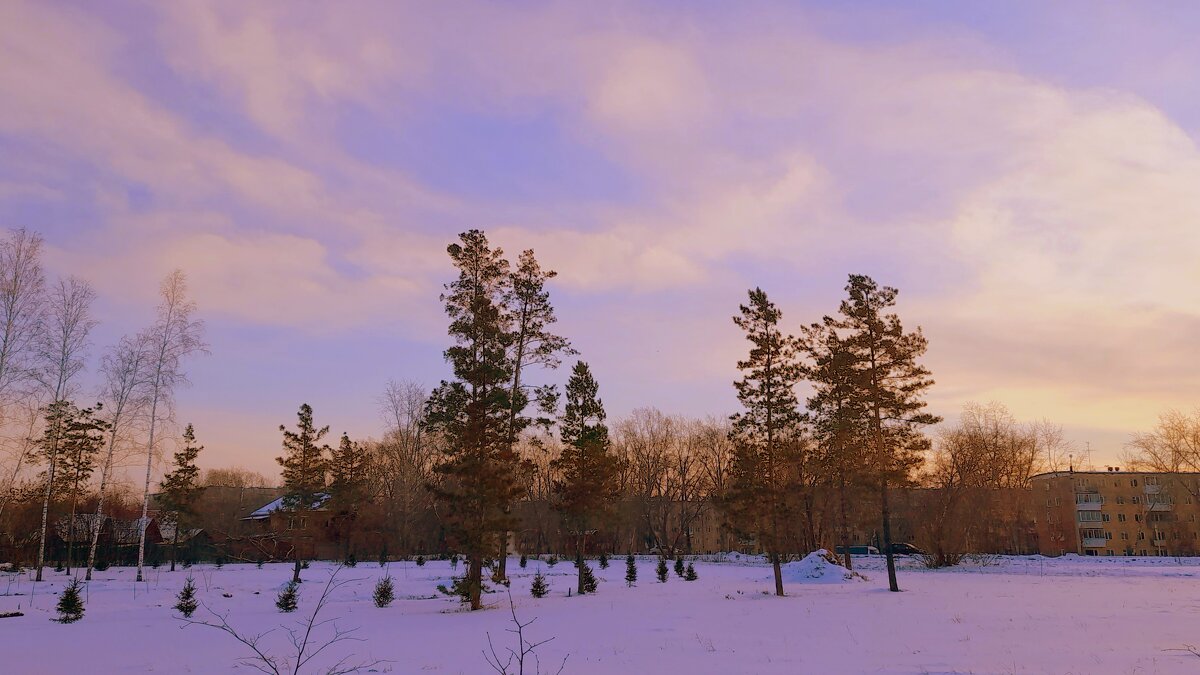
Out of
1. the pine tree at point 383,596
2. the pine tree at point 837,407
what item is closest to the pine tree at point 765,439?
the pine tree at point 837,407

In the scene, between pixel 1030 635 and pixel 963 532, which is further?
pixel 963 532

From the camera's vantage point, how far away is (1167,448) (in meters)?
67.9

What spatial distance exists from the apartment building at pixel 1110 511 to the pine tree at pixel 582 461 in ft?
259

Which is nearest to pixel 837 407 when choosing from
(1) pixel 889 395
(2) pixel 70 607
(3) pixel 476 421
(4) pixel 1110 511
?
(1) pixel 889 395

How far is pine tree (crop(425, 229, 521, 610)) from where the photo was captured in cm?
2531

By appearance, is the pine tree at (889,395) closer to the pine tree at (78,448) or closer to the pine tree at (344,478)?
the pine tree at (344,478)

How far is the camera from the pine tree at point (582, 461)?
3188 centimetres

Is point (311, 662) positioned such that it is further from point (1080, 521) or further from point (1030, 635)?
point (1080, 521)

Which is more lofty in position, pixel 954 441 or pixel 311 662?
Result: pixel 954 441

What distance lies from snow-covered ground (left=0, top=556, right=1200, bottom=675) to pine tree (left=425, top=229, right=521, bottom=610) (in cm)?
264

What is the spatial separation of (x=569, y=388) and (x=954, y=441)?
51.5 m

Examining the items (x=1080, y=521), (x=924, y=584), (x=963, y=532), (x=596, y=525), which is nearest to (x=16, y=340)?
(x=596, y=525)

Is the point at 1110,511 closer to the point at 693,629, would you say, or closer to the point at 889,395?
the point at 889,395

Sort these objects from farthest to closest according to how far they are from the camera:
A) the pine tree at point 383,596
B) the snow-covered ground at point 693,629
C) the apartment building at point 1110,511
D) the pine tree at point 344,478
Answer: the apartment building at point 1110,511, the pine tree at point 344,478, the pine tree at point 383,596, the snow-covered ground at point 693,629
